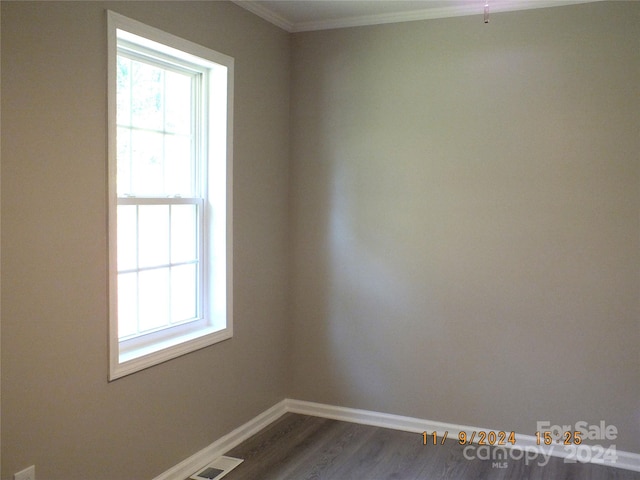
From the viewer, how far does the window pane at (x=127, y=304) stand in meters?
2.79

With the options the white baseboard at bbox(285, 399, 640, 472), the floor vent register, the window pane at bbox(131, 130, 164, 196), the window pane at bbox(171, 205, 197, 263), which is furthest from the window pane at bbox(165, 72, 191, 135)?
the white baseboard at bbox(285, 399, 640, 472)

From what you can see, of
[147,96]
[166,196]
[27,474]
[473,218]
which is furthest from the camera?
[473,218]

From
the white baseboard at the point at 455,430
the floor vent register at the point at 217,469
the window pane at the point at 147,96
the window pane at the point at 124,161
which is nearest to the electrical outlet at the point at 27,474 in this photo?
the floor vent register at the point at 217,469

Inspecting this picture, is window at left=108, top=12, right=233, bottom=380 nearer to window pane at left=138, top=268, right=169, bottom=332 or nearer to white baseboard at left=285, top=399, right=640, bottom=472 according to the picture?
window pane at left=138, top=268, right=169, bottom=332

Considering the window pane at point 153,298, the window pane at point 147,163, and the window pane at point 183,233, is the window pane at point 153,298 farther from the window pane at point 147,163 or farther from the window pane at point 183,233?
the window pane at point 147,163

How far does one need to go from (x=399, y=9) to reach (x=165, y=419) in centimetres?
272

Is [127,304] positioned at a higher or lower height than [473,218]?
lower

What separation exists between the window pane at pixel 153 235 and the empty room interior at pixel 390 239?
16 centimetres

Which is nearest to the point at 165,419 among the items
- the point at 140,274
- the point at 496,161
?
the point at 140,274

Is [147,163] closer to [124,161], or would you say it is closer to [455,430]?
[124,161]

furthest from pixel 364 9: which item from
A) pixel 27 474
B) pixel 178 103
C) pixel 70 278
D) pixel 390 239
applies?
pixel 27 474

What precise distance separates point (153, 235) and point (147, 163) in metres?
0.37

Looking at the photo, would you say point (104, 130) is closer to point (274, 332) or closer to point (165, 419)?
point (165, 419)

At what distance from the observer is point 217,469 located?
3141 mm
